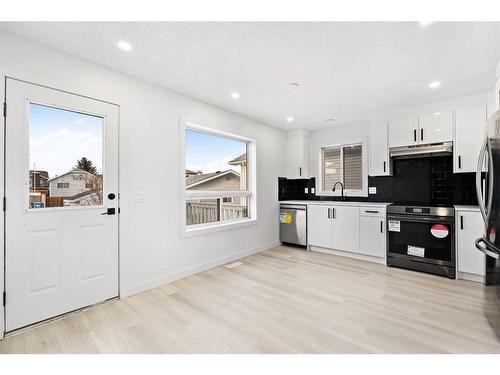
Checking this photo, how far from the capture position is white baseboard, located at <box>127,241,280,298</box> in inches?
107

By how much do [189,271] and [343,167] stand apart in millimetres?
3490

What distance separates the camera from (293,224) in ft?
15.3

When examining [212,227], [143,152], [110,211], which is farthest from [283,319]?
[143,152]

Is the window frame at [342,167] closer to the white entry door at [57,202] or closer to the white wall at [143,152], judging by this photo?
the white wall at [143,152]

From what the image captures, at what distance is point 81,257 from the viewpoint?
229cm

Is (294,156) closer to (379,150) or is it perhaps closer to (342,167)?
(342,167)

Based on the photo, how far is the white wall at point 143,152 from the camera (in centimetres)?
210

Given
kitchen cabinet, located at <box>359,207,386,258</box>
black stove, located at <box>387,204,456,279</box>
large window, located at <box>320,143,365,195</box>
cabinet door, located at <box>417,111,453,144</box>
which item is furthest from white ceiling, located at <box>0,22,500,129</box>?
kitchen cabinet, located at <box>359,207,386,258</box>

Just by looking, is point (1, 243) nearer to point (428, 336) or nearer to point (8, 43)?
point (8, 43)

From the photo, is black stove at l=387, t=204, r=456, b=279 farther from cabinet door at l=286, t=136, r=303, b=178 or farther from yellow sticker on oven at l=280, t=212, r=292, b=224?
cabinet door at l=286, t=136, r=303, b=178

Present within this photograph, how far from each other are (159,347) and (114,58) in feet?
8.41

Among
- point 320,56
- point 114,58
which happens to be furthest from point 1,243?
point 320,56

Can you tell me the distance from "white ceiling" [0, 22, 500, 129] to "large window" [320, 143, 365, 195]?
57.8 inches

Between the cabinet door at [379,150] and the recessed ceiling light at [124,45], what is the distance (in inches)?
147
